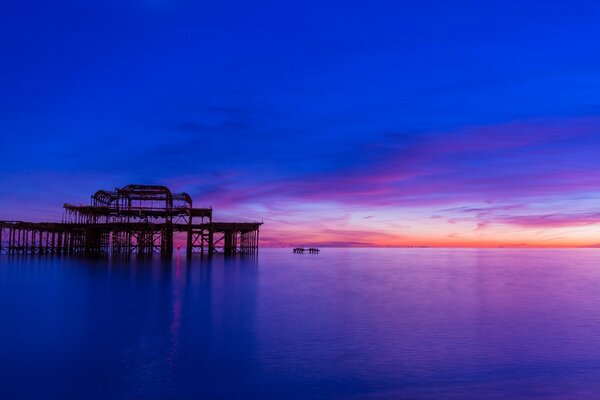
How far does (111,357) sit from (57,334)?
5068 mm

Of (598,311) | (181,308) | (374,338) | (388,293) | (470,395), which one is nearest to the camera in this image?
(470,395)

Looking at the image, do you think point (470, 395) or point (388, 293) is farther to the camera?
point (388, 293)

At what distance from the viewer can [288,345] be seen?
61.1 feet

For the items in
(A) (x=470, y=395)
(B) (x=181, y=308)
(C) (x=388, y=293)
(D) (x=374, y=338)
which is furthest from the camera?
(C) (x=388, y=293)

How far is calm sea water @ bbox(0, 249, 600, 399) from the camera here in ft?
44.5

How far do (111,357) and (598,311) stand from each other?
26981 millimetres

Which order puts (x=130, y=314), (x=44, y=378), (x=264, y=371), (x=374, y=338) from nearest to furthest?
(x=44, y=378)
(x=264, y=371)
(x=374, y=338)
(x=130, y=314)

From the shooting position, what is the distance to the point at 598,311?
96.0 feet

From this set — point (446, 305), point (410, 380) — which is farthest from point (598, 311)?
point (410, 380)

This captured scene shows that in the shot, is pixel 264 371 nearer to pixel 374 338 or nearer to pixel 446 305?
pixel 374 338

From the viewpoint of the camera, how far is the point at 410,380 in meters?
14.3

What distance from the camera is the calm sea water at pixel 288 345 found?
1358cm

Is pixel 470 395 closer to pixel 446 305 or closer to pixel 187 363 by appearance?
pixel 187 363

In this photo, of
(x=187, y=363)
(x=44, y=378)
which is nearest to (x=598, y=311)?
(x=187, y=363)
